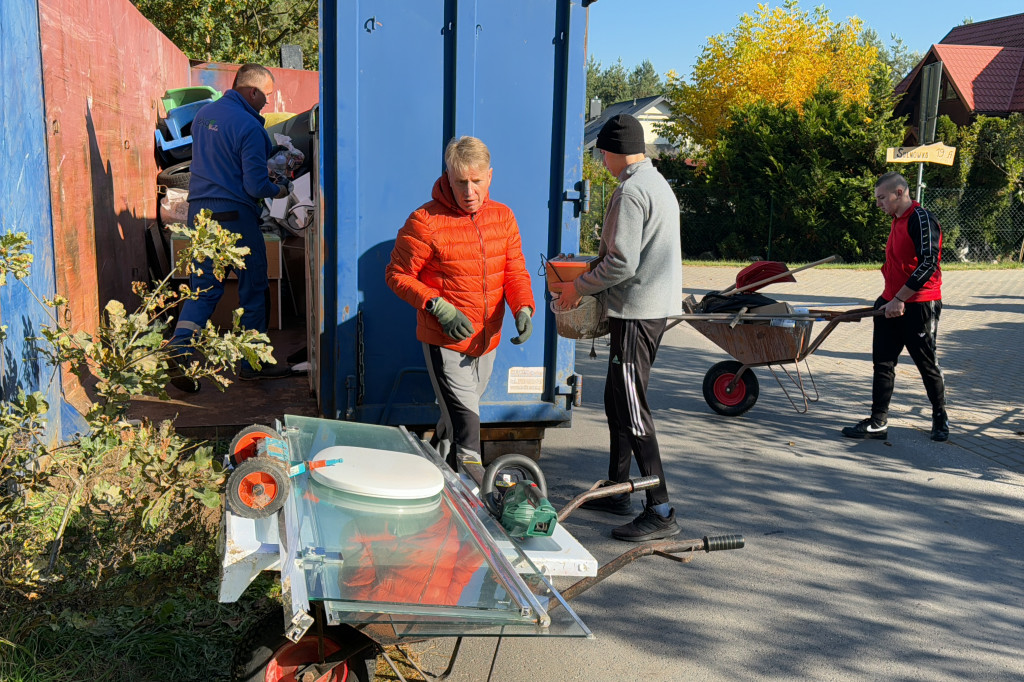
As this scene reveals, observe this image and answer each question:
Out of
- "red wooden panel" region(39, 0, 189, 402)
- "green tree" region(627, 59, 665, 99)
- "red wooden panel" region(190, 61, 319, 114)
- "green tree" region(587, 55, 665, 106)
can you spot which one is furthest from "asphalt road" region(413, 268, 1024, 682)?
"green tree" region(627, 59, 665, 99)

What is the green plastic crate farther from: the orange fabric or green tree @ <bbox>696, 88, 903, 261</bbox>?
green tree @ <bbox>696, 88, 903, 261</bbox>

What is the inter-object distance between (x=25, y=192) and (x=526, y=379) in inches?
112

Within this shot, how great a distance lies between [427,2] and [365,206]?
3.74 feet

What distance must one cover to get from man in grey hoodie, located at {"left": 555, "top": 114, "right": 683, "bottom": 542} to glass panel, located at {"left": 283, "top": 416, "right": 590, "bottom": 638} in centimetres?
190

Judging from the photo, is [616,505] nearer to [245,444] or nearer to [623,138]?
[623,138]

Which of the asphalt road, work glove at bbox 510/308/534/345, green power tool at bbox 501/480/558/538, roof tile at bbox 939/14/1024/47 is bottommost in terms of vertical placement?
the asphalt road

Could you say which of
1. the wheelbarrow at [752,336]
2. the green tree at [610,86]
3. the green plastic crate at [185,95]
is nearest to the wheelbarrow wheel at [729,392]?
the wheelbarrow at [752,336]

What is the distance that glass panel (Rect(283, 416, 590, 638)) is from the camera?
7.62 ft

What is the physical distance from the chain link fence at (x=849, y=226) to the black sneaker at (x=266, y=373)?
52.2ft

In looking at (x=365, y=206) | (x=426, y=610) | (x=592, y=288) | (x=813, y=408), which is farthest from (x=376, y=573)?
(x=813, y=408)

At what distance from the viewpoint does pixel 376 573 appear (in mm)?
2482

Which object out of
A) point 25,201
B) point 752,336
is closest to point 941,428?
point 752,336

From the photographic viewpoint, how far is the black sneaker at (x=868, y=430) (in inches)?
283

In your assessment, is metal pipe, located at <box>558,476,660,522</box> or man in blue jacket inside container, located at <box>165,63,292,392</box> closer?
metal pipe, located at <box>558,476,660,522</box>
